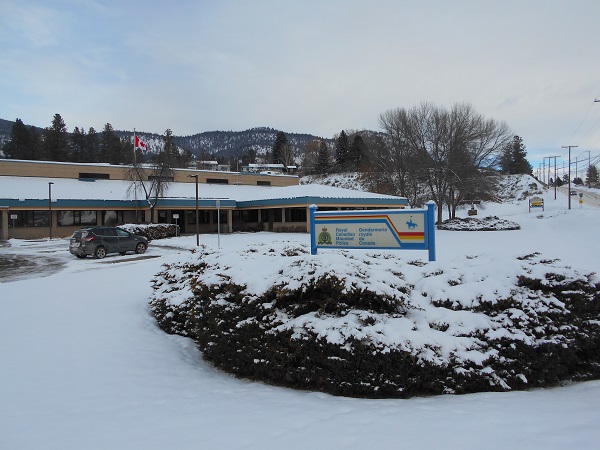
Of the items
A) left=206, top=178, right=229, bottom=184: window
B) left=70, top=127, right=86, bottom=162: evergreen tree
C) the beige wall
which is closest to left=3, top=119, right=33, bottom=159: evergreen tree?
left=70, top=127, right=86, bottom=162: evergreen tree

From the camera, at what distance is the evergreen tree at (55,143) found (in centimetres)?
7500

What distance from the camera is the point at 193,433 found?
360 cm

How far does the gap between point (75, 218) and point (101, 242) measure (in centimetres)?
1811

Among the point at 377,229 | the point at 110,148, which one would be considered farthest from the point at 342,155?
the point at 377,229

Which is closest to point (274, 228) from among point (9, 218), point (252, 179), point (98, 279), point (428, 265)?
point (252, 179)

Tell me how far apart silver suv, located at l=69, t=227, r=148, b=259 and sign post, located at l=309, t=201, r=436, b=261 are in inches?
619

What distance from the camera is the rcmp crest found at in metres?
7.69

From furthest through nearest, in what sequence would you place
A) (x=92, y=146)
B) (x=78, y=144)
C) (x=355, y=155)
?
(x=355, y=155), (x=92, y=146), (x=78, y=144)

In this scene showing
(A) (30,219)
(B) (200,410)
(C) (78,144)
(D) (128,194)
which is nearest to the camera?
(B) (200,410)

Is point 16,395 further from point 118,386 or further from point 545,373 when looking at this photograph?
point 545,373

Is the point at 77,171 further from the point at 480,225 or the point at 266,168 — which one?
the point at 266,168

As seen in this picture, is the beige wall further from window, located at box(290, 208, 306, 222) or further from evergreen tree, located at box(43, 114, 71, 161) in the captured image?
evergreen tree, located at box(43, 114, 71, 161)

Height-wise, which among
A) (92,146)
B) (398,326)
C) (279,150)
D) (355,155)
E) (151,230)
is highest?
(279,150)

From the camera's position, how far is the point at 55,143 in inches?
2963
